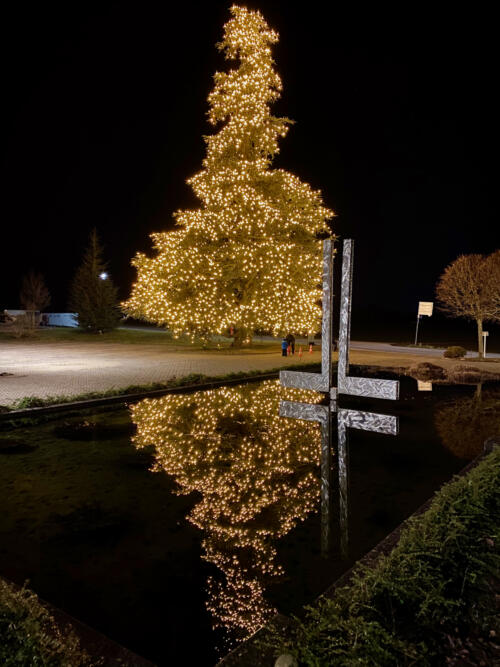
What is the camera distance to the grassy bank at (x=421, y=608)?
2.54m

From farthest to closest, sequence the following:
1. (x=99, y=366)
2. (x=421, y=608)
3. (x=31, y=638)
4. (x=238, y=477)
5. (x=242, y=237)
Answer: (x=242, y=237), (x=99, y=366), (x=238, y=477), (x=421, y=608), (x=31, y=638)

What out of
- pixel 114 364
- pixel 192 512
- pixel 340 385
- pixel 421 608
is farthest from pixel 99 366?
pixel 421 608

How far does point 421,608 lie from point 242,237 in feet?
73.0

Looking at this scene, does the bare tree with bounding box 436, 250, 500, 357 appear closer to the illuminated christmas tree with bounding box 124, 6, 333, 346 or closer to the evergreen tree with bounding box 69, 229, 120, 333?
the illuminated christmas tree with bounding box 124, 6, 333, 346

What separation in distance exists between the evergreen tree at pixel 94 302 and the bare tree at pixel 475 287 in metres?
24.7

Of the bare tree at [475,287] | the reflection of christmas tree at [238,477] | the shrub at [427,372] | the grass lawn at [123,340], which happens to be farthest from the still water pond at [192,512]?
the bare tree at [475,287]

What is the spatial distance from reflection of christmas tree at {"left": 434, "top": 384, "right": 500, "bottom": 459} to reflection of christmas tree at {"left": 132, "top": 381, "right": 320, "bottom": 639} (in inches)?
100

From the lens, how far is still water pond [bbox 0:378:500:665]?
144 inches

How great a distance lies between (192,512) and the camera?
5434 millimetres

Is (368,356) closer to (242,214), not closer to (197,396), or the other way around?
(242,214)

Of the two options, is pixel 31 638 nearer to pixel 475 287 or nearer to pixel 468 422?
pixel 468 422

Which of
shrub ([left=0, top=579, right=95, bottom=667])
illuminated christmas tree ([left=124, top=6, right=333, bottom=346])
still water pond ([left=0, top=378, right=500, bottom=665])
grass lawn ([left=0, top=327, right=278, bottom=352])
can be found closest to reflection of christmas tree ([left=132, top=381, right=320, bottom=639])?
still water pond ([left=0, top=378, right=500, bottom=665])

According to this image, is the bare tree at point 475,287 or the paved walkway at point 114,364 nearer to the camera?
the paved walkway at point 114,364

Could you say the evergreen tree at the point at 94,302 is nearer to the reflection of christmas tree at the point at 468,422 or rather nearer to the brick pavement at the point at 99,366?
the brick pavement at the point at 99,366
